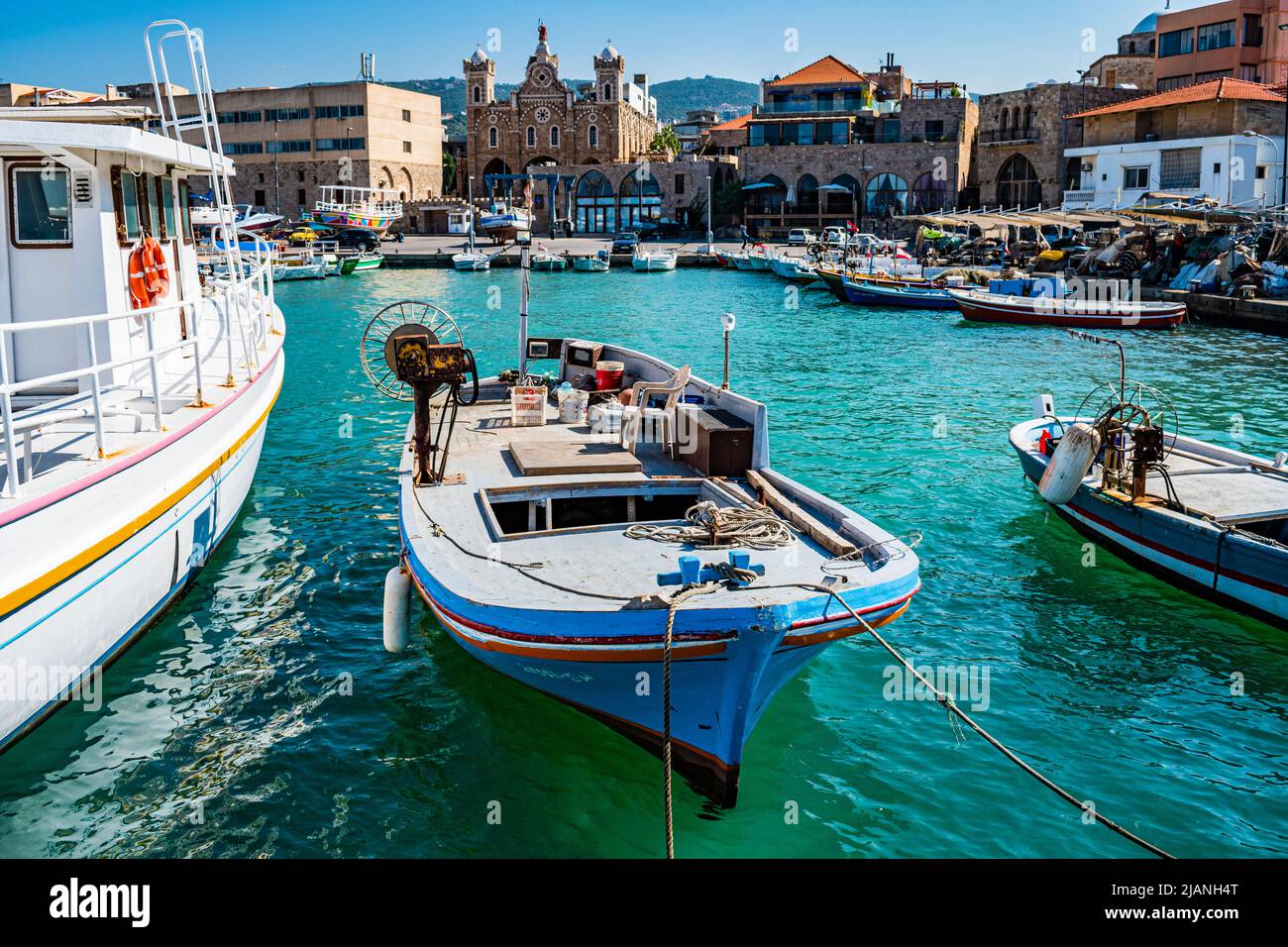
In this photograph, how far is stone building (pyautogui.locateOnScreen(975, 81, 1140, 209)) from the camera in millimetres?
70625

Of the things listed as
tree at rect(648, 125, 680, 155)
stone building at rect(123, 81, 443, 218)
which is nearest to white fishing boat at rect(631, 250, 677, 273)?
stone building at rect(123, 81, 443, 218)

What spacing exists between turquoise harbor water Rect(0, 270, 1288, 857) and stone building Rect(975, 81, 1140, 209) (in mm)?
63020

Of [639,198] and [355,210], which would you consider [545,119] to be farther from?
[355,210]

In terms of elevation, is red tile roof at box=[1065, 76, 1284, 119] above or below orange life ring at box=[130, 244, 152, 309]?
above

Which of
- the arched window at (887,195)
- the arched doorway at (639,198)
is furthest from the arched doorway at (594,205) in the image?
the arched window at (887,195)

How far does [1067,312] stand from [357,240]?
52.4m

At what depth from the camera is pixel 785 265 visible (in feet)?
195

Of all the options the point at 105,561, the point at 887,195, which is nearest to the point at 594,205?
the point at 887,195

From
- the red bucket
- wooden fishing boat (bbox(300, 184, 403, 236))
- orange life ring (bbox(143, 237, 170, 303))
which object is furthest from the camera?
wooden fishing boat (bbox(300, 184, 403, 236))

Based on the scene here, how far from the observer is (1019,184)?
248 ft

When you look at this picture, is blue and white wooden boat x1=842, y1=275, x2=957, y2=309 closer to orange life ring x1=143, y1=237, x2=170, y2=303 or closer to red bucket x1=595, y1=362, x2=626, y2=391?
red bucket x1=595, y1=362, x2=626, y2=391

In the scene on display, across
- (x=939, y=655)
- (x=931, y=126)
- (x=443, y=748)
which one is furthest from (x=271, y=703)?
(x=931, y=126)
